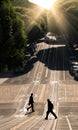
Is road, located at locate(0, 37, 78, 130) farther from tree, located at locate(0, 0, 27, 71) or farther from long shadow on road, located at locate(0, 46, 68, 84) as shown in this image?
tree, located at locate(0, 0, 27, 71)

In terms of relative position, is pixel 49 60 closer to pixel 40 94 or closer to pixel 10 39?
pixel 40 94

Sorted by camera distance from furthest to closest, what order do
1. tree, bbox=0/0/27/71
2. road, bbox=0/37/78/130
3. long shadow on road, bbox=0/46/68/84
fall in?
long shadow on road, bbox=0/46/68/84 < road, bbox=0/37/78/130 < tree, bbox=0/0/27/71

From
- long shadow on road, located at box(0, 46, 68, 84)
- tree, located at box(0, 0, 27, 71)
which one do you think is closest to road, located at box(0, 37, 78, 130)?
long shadow on road, located at box(0, 46, 68, 84)

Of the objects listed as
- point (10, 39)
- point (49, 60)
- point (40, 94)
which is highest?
point (49, 60)

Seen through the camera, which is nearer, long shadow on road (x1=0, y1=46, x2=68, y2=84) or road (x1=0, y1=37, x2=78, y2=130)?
road (x1=0, y1=37, x2=78, y2=130)

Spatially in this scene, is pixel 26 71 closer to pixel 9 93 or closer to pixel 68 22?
pixel 9 93

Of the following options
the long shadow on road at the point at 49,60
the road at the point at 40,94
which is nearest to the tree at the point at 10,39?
the road at the point at 40,94

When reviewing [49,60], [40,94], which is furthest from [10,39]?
[49,60]

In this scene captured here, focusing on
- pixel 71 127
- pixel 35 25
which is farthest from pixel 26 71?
pixel 71 127
